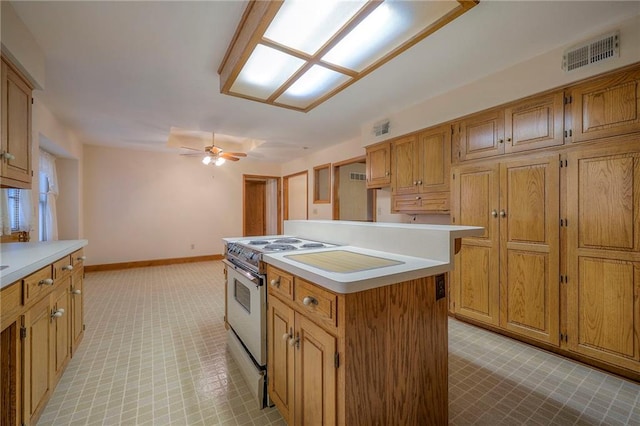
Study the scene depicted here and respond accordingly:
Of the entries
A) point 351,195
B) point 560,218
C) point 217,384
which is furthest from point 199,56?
point 351,195

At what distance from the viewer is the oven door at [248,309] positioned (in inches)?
65.2

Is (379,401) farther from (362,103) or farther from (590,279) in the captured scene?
(362,103)

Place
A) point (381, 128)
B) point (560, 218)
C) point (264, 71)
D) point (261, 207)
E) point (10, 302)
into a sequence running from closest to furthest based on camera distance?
point (10, 302) < point (560, 218) < point (264, 71) < point (381, 128) < point (261, 207)

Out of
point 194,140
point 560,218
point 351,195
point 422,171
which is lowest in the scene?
point 560,218

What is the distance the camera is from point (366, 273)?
1125mm

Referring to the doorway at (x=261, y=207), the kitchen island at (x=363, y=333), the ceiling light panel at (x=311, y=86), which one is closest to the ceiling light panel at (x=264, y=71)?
the ceiling light panel at (x=311, y=86)

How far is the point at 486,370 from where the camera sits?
1.95 meters

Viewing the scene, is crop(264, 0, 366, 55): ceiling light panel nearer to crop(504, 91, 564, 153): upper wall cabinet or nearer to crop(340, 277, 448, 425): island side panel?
crop(340, 277, 448, 425): island side panel

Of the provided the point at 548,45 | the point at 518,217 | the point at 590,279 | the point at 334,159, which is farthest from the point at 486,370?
the point at 334,159

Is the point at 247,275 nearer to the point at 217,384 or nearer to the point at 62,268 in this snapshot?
the point at 217,384

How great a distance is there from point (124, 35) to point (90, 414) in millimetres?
2469

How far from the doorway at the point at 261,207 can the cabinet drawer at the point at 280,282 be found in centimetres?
570

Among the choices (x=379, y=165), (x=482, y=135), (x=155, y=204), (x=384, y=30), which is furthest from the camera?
(x=155, y=204)

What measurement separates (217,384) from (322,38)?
2.46 meters
